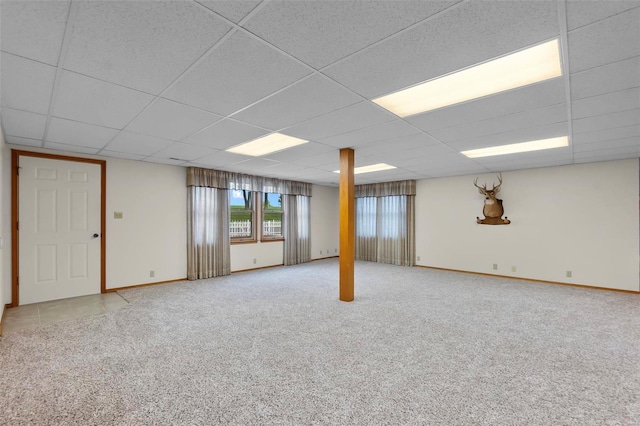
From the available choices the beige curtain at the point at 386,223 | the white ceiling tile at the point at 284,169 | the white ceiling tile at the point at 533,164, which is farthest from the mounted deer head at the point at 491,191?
the white ceiling tile at the point at 284,169

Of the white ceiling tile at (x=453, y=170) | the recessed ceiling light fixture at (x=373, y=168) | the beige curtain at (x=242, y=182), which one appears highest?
the recessed ceiling light fixture at (x=373, y=168)

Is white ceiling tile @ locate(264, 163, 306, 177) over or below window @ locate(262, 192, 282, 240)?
over

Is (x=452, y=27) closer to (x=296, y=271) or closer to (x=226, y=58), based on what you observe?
(x=226, y=58)

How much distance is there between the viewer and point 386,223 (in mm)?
7867

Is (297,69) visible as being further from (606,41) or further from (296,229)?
(296,229)

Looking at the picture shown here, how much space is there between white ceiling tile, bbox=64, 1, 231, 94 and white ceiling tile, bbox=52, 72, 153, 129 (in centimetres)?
20

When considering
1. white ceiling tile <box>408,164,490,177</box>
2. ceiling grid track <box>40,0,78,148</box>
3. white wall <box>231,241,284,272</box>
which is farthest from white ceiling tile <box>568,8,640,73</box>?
white wall <box>231,241,284,272</box>

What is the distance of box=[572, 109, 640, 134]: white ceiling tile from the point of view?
9.19ft

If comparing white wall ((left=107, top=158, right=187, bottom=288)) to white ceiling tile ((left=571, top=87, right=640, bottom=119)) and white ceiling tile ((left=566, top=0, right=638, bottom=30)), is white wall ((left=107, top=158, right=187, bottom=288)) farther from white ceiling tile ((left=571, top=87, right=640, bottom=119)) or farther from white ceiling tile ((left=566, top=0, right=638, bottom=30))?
white ceiling tile ((left=571, top=87, right=640, bottom=119))

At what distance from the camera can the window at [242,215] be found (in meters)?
6.51

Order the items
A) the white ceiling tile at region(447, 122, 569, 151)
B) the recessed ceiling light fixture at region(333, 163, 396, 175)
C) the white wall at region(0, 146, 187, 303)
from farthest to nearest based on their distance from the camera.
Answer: the recessed ceiling light fixture at region(333, 163, 396, 175) < the white wall at region(0, 146, 187, 303) < the white ceiling tile at region(447, 122, 569, 151)

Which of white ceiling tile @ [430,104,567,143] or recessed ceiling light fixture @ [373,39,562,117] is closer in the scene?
recessed ceiling light fixture @ [373,39,562,117]

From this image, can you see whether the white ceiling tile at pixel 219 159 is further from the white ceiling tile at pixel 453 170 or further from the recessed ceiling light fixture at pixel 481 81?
the white ceiling tile at pixel 453 170

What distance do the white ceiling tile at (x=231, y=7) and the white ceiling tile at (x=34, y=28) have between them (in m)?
0.66
